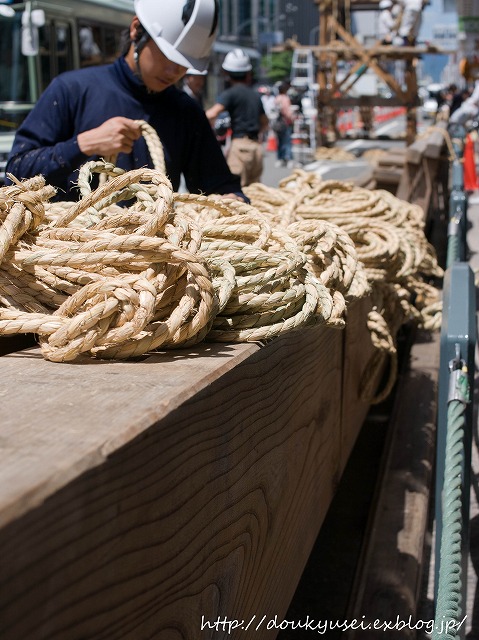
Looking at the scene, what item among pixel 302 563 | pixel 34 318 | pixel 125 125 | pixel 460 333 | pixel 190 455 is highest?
pixel 125 125

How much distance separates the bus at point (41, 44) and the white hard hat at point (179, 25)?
23.9 ft

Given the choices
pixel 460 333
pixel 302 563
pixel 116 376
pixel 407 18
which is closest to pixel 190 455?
pixel 116 376

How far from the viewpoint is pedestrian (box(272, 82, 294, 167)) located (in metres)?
17.4

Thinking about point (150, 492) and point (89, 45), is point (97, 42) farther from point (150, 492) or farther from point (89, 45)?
point (150, 492)

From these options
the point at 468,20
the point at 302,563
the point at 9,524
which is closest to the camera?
the point at 9,524

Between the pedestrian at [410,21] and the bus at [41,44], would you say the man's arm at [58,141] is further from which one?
the pedestrian at [410,21]

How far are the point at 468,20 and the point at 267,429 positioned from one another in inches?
1784

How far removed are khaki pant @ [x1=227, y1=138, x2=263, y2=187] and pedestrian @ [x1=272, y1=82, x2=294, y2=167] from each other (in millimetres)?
8750

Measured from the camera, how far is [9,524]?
78cm

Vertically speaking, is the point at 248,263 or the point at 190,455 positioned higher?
the point at 248,263

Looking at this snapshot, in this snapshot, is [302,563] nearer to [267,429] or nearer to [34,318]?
[267,429]

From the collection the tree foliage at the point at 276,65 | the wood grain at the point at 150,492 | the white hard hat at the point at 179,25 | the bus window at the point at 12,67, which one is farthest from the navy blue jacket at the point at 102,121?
the tree foliage at the point at 276,65

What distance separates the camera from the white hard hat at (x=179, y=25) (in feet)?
9.11

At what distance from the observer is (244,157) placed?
28.4 ft
